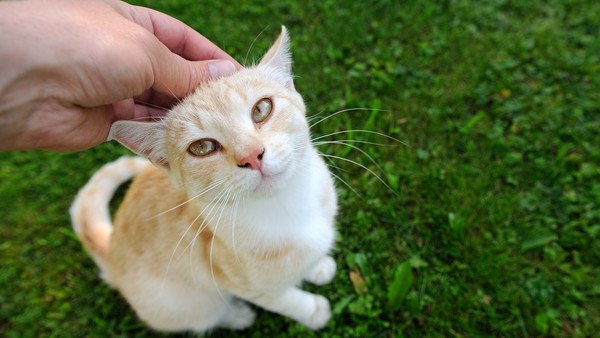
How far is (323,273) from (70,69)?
1914 mm

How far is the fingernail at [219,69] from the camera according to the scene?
76.7 inches

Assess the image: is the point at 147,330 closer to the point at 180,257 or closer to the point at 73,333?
the point at 73,333

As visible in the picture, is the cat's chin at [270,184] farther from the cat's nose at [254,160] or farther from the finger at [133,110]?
the finger at [133,110]

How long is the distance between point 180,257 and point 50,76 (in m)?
1.07

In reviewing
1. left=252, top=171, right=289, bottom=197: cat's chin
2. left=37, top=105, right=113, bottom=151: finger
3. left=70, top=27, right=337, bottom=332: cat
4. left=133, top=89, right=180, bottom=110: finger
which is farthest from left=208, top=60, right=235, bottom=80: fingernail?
left=252, top=171, right=289, bottom=197: cat's chin

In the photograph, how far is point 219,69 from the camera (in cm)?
196

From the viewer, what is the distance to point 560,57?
3.50m

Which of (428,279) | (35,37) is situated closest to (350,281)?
(428,279)

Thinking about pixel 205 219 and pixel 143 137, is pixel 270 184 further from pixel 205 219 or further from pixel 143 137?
pixel 143 137

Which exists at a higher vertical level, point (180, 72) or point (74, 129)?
point (180, 72)

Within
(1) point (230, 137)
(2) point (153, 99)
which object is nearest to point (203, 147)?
(1) point (230, 137)

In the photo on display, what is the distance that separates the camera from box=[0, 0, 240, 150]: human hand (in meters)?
1.43

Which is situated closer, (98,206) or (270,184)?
(270,184)

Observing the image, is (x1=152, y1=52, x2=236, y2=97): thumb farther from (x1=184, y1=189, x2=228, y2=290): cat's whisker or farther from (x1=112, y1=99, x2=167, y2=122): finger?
(x1=184, y1=189, x2=228, y2=290): cat's whisker
